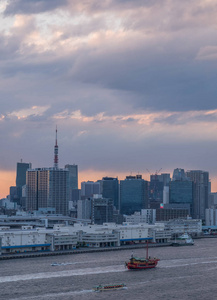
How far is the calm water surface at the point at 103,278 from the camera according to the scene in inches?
2036

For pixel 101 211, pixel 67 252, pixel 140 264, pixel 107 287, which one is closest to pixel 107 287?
pixel 107 287

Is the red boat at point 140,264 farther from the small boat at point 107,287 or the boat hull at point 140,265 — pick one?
the small boat at point 107,287

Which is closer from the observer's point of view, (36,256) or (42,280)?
(42,280)

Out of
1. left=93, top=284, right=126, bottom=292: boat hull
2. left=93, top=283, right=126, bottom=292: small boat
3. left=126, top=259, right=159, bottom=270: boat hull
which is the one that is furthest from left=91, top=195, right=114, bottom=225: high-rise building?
left=93, top=284, right=126, bottom=292: boat hull

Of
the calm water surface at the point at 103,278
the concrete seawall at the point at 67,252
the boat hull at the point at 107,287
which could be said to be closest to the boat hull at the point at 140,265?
the calm water surface at the point at 103,278

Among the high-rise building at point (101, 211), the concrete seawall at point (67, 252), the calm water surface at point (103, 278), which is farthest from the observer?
the high-rise building at point (101, 211)

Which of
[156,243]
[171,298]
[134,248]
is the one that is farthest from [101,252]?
[171,298]

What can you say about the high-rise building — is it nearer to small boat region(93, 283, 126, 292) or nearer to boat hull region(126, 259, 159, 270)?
boat hull region(126, 259, 159, 270)

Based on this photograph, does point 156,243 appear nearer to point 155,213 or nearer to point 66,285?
point 66,285

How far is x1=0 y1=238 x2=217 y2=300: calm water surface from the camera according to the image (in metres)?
51.7

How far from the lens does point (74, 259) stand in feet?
256

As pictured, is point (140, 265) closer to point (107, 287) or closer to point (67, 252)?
point (107, 287)

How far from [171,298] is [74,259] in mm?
29386

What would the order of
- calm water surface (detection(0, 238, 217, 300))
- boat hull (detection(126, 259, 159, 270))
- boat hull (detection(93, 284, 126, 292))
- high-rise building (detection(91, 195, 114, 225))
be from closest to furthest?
1. calm water surface (detection(0, 238, 217, 300))
2. boat hull (detection(93, 284, 126, 292))
3. boat hull (detection(126, 259, 159, 270))
4. high-rise building (detection(91, 195, 114, 225))
